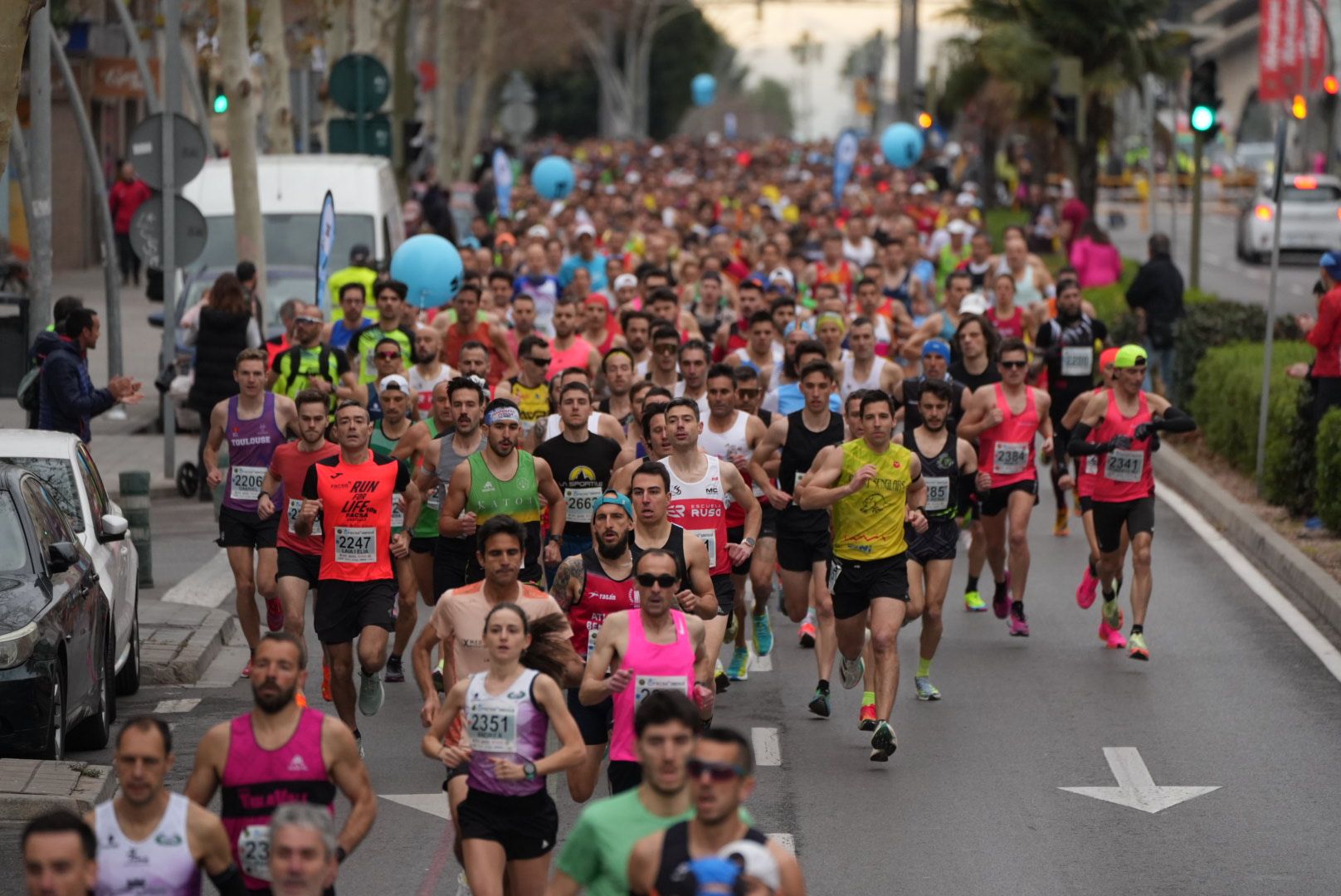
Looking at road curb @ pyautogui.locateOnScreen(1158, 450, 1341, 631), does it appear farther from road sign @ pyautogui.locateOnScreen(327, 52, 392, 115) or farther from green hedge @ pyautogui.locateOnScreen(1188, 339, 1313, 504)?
road sign @ pyautogui.locateOnScreen(327, 52, 392, 115)

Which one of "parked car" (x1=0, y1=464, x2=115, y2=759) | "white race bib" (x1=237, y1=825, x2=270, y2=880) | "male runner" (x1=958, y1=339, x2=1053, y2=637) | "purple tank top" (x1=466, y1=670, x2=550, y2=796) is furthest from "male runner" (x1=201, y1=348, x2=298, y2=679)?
"white race bib" (x1=237, y1=825, x2=270, y2=880)

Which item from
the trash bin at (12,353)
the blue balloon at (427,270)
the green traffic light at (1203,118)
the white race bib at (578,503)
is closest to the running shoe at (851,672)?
the white race bib at (578,503)

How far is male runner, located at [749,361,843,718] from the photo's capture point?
1278cm

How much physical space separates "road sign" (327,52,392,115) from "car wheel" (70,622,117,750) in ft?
62.7

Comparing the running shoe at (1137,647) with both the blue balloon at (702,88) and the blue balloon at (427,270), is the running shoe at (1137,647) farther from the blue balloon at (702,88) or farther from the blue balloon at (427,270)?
the blue balloon at (702,88)

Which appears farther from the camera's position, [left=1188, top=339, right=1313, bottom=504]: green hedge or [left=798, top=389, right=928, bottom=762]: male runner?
[left=1188, top=339, right=1313, bottom=504]: green hedge

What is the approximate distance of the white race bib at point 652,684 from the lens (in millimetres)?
8484

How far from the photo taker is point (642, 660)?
8531mm

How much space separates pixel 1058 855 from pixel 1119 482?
190 inches

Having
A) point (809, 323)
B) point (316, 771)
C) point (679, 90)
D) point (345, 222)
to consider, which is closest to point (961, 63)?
point (345, 222)

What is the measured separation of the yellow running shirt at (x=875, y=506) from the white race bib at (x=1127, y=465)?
2.53 metres

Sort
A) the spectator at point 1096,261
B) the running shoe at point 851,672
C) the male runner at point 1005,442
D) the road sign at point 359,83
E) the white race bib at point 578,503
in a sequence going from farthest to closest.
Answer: the road sign at point 359,83 < the spectator at point 1096,261 < the male runner at point 1005,442 < the white race bib at point 578,503 < the running shoe at point 851,672

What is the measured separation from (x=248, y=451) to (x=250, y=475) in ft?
0.87

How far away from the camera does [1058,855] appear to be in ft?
31.2
